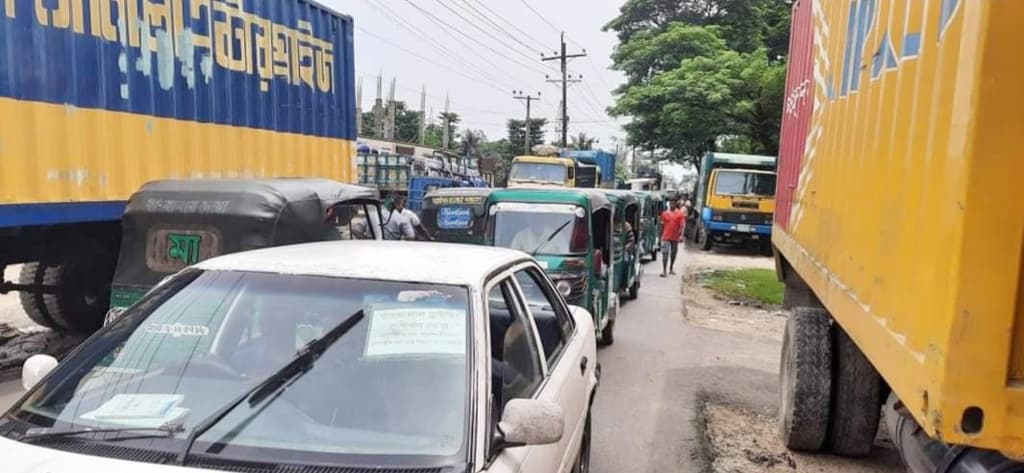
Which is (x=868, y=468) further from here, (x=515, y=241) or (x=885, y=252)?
(x=515, y=241)

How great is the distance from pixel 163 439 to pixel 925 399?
2196mm

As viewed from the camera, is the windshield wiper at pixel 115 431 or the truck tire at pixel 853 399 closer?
the windshield wiper at pixel 115 431

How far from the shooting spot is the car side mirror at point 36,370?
2.66 meters

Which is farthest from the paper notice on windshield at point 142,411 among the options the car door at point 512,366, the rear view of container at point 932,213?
the rear view of container at point 932,213

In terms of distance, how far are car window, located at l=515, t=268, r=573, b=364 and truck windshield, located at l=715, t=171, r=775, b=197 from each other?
18522mm

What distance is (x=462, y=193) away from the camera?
896 centimetres

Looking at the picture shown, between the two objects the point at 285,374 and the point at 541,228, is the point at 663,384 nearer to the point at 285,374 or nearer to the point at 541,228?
the point at 541,228

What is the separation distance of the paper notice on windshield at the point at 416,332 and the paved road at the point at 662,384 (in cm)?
276

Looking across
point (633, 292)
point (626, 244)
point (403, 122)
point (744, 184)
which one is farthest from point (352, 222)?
point (403, 122)

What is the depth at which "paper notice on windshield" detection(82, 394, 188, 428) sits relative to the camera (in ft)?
7.47

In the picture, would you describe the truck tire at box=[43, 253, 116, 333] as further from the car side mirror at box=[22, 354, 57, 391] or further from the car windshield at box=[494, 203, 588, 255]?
the car side mirror at box=[22, 354, 57, 391]

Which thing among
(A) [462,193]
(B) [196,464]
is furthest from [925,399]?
(A) [462,193]

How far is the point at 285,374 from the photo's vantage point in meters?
2.51

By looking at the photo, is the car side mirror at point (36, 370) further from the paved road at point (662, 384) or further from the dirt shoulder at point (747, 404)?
the dirt shoulder at point (747, 404)
